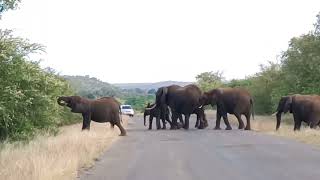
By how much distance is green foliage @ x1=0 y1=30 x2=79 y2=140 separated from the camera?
21.6 metres

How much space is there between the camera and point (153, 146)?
78.2 ft

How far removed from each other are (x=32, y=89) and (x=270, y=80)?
43.5 metres

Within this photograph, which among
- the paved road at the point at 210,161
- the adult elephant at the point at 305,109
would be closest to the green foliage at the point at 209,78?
the adult elephant at the point at 305,109

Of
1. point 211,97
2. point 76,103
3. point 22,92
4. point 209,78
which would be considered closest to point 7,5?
point 22,92

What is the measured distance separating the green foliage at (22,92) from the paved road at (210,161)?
3.86 m

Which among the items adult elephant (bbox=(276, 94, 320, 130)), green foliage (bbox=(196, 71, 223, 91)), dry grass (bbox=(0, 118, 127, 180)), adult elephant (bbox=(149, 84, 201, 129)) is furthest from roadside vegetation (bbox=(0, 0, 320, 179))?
green foliage (bbox=(196, 71, 223, 91))

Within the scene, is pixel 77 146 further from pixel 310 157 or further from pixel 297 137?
pixel 297 137

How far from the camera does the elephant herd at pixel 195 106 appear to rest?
3270 cm

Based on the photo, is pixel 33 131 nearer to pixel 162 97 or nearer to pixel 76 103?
pixel 76 103

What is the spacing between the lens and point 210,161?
17.7 m

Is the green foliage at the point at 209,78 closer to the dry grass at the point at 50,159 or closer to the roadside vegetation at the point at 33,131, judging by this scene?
the roadside vegetation at the point at 33,131

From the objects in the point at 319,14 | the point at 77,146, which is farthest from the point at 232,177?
the point at 319,14

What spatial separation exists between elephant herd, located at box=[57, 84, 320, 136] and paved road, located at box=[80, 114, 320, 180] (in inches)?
309

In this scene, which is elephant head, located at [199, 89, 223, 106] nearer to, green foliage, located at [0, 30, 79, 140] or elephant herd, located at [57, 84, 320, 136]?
elephant herd, located at [57, 84, 320, 136]
